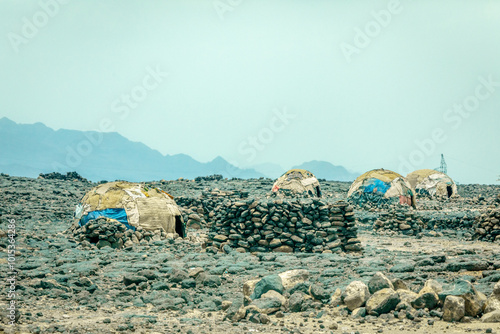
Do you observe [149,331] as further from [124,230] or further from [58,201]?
[58,201]

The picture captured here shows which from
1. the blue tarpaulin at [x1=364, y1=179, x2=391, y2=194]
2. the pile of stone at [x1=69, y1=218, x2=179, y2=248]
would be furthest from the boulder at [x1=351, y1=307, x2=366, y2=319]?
the blue tarpaulin at [x1=364, y1=179, x2=391, y2=194]

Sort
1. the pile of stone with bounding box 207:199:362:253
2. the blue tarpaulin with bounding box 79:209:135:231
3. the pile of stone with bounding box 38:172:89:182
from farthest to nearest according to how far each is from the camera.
→ 1. the pile of stone with bounding box 38:172:89:182
2. the blue tarpaulin with bounding box 79:209:135:231
3. the pile of stone with bounding box 207:199:362:253

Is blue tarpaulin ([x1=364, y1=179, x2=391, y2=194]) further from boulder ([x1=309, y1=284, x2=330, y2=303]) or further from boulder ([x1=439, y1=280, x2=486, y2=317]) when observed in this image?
boulder ([x1=439, y1=280, x2=486, y2=317])

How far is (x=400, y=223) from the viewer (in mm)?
21547

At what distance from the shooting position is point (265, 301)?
7.52 metres

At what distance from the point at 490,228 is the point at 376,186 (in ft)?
37.7

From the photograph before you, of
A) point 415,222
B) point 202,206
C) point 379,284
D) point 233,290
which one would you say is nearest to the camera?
point 379,284

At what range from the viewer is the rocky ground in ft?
21.7

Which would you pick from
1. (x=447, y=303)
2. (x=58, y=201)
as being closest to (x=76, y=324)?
(x=447, y=303)

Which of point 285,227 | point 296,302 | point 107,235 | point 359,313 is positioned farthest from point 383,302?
point 107,235

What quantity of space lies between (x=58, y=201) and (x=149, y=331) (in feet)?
84.2

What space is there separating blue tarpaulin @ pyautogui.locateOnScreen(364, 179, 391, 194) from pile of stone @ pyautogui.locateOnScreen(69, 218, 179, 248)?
1730 centimetres

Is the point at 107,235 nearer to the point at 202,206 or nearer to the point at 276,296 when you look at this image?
the point at 276,296

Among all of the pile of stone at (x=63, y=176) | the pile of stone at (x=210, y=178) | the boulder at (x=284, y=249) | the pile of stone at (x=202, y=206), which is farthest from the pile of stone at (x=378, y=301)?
the pile of stone at (x=63, y=176)
